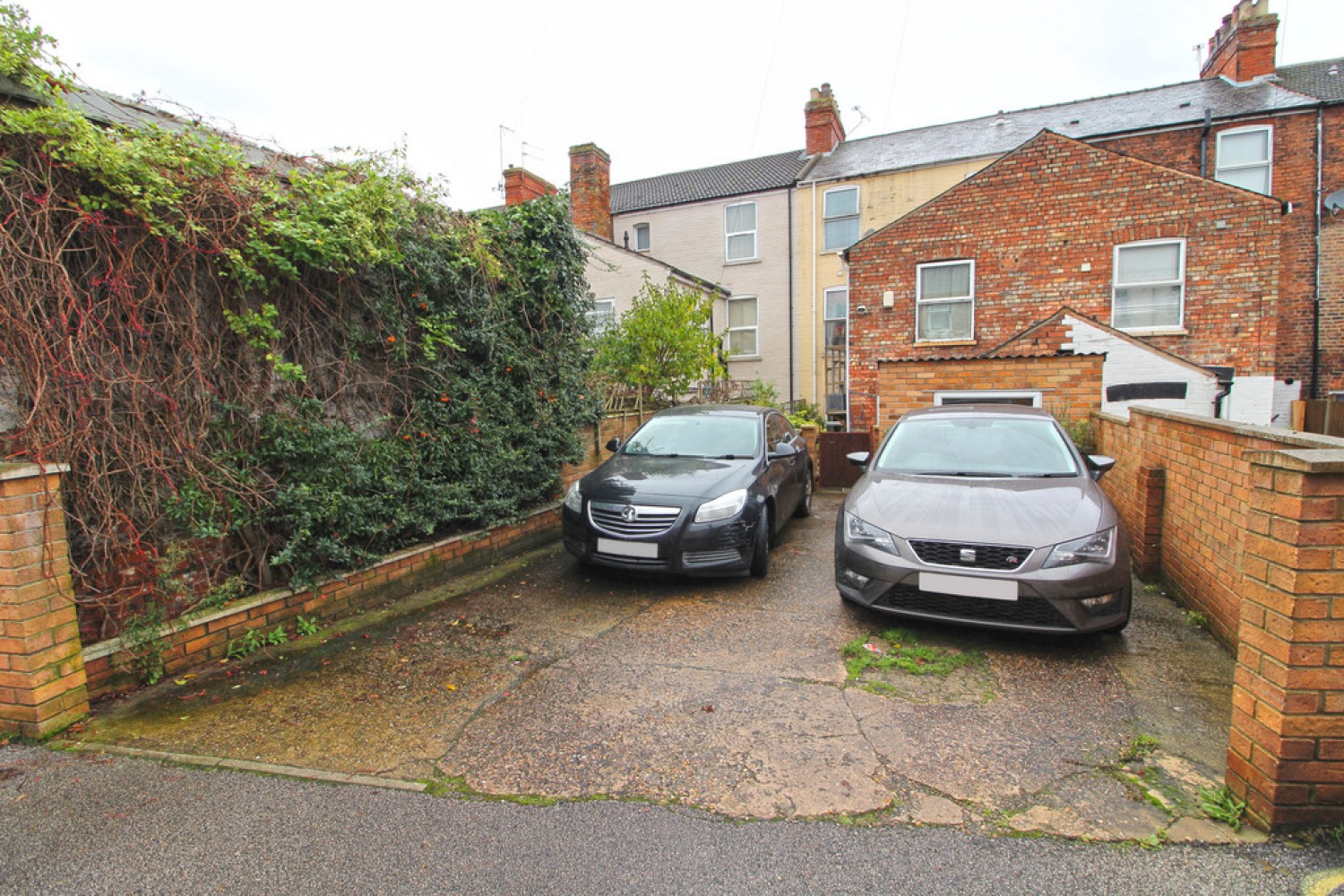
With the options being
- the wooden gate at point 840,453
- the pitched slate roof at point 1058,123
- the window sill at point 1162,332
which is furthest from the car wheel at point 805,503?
the pitched slate roof at point 1058,123

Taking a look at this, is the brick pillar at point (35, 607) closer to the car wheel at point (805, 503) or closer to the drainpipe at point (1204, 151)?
the car wheel at point (805, 503)

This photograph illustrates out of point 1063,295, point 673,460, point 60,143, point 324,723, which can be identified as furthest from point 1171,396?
point 60,143

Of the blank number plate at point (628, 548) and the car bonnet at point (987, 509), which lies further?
the blank number plate at point (628, 548)

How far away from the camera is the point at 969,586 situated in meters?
3.80

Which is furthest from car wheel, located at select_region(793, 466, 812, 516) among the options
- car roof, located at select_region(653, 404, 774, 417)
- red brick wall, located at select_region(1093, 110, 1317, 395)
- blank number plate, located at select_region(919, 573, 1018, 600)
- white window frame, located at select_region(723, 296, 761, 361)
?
white window frame, located at select_region(723, 296, 761, 361)

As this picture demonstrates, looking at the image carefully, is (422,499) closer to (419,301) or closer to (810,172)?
(419,301)

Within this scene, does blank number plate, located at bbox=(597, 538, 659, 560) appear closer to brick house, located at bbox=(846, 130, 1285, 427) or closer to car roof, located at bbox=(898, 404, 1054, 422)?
car roof, located at bbox=(898, 404, 1054, 422)

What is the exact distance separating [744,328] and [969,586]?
16.4 metres

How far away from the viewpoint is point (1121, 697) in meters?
3.32

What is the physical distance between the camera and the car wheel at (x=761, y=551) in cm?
545

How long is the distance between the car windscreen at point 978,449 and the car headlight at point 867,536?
2.82 feet

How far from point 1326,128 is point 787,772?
18.9 metres

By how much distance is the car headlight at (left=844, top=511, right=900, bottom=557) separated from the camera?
13.4 ft

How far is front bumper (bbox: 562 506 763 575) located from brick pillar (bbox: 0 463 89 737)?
3.13m
